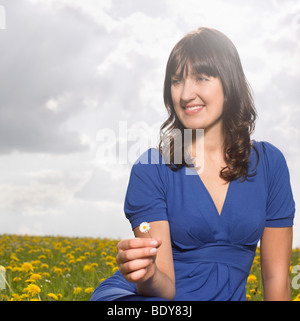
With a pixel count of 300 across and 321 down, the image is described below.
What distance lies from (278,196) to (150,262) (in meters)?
1.09

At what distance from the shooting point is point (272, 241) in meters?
2.52

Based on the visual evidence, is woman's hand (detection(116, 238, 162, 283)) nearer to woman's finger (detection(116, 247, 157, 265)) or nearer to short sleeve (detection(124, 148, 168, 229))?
woman's finger (detection(116, 247, 157, 265))

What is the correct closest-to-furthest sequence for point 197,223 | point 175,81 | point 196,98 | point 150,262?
point 150,262 → point 197,223 → point 196,98 → point 175,81

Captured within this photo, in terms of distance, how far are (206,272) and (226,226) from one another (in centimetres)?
26

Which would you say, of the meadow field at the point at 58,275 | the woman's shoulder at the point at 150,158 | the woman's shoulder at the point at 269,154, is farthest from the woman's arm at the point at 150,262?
the meadow field at the point at 58,275

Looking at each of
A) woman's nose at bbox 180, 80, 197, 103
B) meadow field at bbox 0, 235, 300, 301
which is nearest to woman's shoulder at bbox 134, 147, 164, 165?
woman's nose at bbox 180, 80, 197, 103

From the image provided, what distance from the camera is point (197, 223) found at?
2225 mm

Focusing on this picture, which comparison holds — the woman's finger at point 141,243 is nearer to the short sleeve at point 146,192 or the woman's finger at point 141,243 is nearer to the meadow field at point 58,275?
the short sleeve at point 146,192

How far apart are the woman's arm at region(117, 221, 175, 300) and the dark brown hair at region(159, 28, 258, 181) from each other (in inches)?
17.9

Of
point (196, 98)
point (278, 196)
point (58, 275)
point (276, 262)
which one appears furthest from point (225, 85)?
point (58, 275)

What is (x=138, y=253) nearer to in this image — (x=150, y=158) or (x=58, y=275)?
(x=150, y=158)

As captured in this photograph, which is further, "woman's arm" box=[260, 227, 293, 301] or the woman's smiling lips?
"woman's arm" box=[260, 227, 293, 301]

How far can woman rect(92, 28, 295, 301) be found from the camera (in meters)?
2.23
